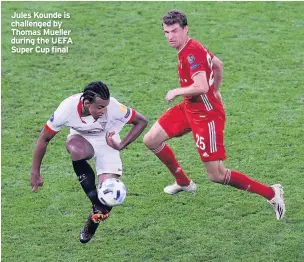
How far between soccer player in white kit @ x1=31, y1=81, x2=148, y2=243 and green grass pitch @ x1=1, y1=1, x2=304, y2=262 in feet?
1.64

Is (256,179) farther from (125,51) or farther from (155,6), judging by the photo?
(155,6)

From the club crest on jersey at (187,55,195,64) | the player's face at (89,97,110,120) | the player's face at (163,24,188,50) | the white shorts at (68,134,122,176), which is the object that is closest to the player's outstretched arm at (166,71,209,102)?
the club crest on jersey at (187,55,195,64)

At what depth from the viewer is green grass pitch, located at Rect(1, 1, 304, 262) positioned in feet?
31.0

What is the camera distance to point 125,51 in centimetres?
1393

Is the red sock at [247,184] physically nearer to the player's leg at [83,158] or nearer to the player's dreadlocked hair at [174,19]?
the player's leg at [83,158]

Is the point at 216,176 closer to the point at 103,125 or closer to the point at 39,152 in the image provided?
the point at 103,125

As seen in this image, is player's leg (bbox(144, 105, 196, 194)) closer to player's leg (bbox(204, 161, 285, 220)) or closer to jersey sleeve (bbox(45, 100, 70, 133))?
player's leg (bbox(204, 161, 285, 220))

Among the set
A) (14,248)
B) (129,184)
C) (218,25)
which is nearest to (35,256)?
(14,248)

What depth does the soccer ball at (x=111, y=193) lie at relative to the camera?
912cm

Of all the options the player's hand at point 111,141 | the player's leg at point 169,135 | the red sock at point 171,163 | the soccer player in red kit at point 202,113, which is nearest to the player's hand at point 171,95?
the soccer player in red kit at point 202,113

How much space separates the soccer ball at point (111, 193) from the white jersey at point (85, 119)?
1.77 feet

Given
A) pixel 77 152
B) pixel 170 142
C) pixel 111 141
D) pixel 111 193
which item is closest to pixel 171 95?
pixel 111 141

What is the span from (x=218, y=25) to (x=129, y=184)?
466cm

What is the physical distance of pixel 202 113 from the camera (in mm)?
9500
